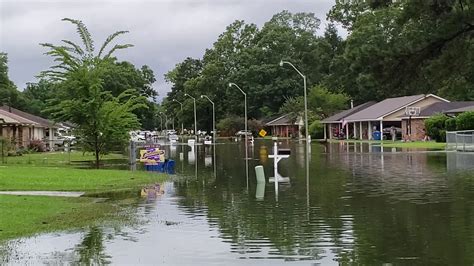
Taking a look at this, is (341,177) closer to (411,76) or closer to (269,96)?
(411,76)

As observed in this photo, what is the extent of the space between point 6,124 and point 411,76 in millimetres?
38695

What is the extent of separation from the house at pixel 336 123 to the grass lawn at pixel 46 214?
2875 inches

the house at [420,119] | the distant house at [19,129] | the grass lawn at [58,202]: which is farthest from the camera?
the house at [420,119]

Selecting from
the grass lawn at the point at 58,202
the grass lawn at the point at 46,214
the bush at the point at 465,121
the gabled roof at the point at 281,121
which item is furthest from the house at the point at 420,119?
the grass lawn at the point at 46,214

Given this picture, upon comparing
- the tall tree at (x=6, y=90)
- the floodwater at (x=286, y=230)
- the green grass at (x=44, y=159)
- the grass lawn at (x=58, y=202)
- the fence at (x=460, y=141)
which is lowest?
the floodwater at (x=286, y=230)

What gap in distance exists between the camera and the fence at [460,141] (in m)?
46.2

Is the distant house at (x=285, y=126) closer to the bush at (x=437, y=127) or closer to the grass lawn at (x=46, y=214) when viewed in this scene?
the bush at (x=437, y=127)

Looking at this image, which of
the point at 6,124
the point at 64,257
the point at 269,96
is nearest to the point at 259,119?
the point at 269,96

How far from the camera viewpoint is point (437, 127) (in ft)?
211

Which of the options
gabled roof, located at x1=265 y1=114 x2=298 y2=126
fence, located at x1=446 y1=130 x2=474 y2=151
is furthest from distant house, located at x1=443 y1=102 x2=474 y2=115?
gabled roof, located at x1=265 y1=114 x2=298 y2=126

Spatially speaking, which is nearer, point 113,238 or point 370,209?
point 113,238

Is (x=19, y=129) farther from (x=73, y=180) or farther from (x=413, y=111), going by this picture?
(x=413, y=111)

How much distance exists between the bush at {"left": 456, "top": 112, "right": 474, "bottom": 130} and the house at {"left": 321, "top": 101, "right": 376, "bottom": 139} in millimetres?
31672

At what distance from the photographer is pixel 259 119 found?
5123 inches
